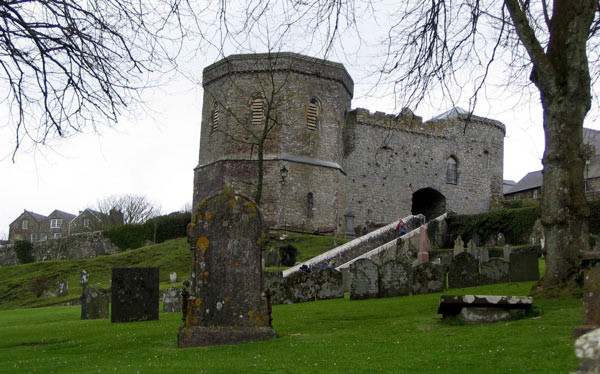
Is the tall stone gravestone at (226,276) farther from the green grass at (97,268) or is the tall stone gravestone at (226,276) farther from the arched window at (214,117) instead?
the arched window at (214,117)

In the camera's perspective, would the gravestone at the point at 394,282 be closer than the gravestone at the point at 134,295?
No

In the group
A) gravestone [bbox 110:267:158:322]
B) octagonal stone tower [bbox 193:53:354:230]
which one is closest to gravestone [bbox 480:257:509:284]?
gravestone [bbox 110:267:158:322]

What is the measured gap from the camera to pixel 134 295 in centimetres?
1142

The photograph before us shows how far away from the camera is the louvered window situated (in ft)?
113

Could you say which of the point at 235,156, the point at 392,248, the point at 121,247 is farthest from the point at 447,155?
the point at 121,247

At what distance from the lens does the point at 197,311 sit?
26.5 feet

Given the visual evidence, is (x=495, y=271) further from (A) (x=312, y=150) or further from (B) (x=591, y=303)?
(A) (x=312, y=150)

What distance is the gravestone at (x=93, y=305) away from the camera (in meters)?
13.2

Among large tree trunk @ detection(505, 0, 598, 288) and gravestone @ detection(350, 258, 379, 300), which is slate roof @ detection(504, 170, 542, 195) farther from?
large tree trunk @ detection(505, 0, 598, 288)

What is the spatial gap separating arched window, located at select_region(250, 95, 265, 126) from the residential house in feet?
189

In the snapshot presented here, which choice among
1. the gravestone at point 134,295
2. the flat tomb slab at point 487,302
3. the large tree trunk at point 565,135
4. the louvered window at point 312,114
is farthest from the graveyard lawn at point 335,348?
the louvered window at point 312,114

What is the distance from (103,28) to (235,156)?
25418 mm

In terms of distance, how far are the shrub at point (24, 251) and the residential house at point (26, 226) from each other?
4496 centimetres

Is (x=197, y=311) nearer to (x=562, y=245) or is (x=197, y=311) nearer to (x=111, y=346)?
(x=111, y=346)
